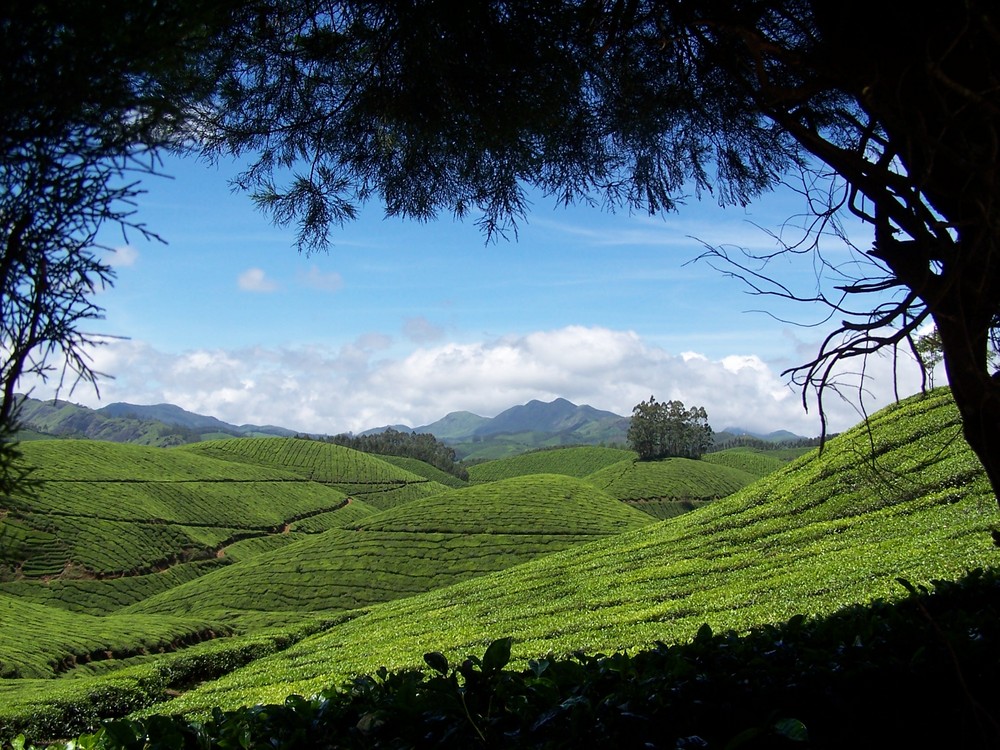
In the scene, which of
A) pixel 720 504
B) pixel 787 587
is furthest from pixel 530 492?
pixel 787 587

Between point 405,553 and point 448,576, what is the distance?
4.61 meters

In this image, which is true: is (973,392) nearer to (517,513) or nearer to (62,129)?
(62,129)

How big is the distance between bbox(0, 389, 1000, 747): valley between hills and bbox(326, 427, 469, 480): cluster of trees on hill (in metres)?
61.8

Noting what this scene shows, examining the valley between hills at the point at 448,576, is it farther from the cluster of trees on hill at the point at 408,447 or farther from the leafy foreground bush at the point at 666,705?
the cluster of trees on hill at the point at 408,447

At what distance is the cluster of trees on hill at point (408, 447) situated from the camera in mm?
133750

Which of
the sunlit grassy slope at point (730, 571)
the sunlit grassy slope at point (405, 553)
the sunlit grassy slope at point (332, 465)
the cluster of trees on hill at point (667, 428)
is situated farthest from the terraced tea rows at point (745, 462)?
the sunlit grassy slope at point (730, 571)

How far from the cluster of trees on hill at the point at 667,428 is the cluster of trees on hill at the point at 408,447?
4071 cm

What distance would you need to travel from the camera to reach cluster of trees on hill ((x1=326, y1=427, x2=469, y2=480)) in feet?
439

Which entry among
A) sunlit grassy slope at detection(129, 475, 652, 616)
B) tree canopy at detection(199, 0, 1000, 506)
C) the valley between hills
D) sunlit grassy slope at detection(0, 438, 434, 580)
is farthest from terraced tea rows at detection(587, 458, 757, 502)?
tree canopy at detection(199, 0, 1000, 506)

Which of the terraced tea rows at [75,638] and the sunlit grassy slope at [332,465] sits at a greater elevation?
the sunlit grassy slope at [332,465]

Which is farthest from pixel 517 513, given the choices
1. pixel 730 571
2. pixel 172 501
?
pixel 172 501

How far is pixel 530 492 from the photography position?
58.5 metres

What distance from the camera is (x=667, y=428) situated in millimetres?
103250

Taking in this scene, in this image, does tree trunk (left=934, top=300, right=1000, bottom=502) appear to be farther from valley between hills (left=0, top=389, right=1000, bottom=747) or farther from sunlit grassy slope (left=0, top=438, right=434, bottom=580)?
sunlit grassy slope (left=0, top=438, right=434, bottom=580)
